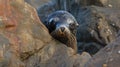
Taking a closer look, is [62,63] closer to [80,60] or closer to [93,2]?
[80,60]

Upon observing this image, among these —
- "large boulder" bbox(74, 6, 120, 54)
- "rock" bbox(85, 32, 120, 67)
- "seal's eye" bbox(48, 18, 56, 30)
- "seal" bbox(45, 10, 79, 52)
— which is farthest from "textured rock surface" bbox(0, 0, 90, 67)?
"large boulder" bbox(74, 6, 120, 54)

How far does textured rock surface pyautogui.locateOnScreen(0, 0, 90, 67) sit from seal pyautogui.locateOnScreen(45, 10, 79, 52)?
262 millimetres

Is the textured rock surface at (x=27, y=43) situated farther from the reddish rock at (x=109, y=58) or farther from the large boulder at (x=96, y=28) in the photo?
the large boulder at (x=96, y=28)

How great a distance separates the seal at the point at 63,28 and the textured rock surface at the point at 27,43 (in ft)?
0.86

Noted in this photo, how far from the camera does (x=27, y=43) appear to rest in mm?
5949

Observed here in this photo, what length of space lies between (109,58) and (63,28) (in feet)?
9.35

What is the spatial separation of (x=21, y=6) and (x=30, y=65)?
959 millimetres

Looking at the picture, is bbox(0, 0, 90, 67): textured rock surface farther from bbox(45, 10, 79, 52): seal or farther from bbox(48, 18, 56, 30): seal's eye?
bbox(48, 18, 56, 30): seal's eye

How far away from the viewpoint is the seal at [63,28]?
667cm

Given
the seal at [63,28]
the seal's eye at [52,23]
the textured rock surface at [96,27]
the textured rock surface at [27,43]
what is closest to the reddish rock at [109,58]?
the textured rock surface at [27,43]

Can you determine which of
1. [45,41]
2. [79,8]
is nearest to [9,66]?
[45,41]

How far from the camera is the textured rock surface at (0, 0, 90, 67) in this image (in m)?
5.75

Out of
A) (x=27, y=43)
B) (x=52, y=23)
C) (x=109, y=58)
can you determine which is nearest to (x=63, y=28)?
(x=52, y=23)

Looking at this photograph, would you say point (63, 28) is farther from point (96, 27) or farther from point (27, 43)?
point (96, 27)
